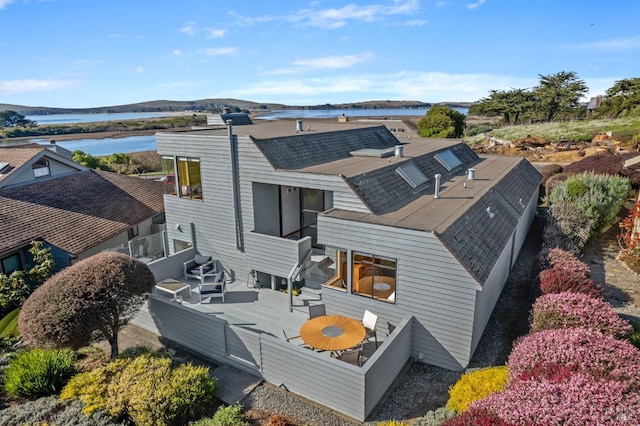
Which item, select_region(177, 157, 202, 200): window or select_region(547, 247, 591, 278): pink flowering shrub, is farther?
select_region(177, 157, 202, 200): window

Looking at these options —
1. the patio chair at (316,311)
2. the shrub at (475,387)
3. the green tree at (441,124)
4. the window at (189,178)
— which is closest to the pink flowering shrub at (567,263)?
the shrub at (475,387)

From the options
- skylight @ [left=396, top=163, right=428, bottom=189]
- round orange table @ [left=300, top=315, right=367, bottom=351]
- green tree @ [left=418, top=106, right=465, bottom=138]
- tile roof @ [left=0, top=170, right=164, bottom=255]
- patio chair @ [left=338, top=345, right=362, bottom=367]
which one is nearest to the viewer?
round orange table @ [left=300, top=315, right=367, bottom=351]

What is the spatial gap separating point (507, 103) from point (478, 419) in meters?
79.6

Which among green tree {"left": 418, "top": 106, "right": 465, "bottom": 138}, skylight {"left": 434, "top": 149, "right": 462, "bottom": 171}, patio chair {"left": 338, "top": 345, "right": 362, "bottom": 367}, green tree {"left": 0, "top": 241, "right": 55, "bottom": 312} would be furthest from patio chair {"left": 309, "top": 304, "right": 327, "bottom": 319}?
green tree {"left": 418, "top": 106, "right": 465, "bottom": 138}

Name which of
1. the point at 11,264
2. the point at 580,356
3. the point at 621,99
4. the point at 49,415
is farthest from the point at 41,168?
the point at 621,99

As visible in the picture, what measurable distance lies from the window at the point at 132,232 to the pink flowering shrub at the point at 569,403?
62.2 feet

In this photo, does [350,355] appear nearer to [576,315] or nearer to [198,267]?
[576,315]

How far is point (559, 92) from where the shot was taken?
68.6m

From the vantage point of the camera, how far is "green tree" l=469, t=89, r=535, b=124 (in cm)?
7227

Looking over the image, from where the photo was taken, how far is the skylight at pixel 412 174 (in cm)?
1427

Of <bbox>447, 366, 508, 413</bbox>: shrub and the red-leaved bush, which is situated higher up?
the red-leaved bush

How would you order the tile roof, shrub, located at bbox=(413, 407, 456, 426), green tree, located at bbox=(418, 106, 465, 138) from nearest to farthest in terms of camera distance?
shrub, located at bbox=(413, 407, 456, 426)
the tile roof
green tree, located at bbox=(418, 106, 465, 138)

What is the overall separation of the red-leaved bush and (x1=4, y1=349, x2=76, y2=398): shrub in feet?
30.0

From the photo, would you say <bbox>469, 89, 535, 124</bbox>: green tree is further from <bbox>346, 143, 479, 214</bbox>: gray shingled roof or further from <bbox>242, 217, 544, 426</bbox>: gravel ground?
<bbox>242, 217, 544, 426</bbox>: gravel ground
